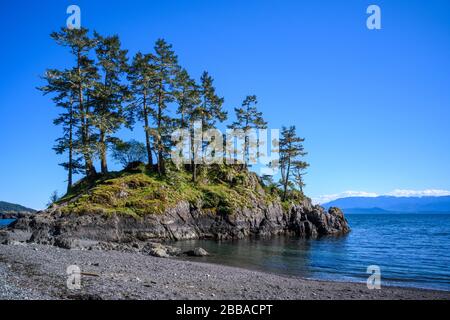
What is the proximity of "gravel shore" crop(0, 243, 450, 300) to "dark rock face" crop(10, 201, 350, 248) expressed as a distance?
939cm

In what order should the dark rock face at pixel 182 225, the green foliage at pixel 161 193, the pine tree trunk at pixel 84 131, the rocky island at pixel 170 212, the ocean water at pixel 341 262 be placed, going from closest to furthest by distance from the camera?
the ocean water at pixel 341 262 → the dark rock face at pixel 182 225 → the rocky island at pixel 170 212 → the green foliage at pixel 161 193 → the pine tree trunk at pixel 84 131

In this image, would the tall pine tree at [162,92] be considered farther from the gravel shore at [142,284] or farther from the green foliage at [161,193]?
the gravel shore at [142,284]

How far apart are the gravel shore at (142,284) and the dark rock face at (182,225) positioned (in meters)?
9.39

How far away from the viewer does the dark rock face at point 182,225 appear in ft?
99.3

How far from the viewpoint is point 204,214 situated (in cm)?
4041

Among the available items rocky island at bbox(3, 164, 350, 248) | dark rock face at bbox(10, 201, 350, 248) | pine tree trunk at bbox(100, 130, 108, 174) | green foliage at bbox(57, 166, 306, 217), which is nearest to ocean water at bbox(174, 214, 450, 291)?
dark rock face at bbox(10, 201, 350, 248)

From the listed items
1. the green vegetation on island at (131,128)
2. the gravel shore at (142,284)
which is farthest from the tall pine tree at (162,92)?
the gravel shore at (142,284)

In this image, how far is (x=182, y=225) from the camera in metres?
37.6

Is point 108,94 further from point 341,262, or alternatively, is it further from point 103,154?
point 341,262

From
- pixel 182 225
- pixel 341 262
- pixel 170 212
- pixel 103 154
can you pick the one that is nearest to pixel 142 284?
pixel 341 262

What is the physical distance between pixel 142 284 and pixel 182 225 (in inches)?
989

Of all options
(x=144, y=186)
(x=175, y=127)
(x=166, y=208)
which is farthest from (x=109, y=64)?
(x=166, y=208)

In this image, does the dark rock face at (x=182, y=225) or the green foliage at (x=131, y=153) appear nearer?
the dark rock face at (x=182, y=225)
